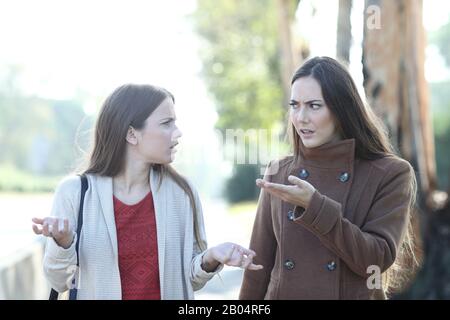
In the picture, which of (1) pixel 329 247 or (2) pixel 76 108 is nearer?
(1) pixel 329 247

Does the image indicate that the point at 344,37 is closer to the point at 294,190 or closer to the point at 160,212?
the point at 160,212

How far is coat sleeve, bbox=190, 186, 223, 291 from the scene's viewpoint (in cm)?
318

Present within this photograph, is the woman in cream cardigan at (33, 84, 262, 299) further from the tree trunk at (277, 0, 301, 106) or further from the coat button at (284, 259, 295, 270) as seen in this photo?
the tree trunk at (277, 0, 301, 106)

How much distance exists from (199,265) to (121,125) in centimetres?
72

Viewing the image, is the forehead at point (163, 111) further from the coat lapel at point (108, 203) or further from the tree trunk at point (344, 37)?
the tree trunk at point (344, 37)

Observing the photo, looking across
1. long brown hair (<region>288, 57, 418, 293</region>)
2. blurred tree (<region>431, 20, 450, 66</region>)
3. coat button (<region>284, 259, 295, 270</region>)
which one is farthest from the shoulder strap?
blurred tree (<region>431, 20, 450, 66</region>)

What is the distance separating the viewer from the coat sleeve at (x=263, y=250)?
11.0 ft

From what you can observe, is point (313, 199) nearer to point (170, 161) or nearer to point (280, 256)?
point (280, 256)

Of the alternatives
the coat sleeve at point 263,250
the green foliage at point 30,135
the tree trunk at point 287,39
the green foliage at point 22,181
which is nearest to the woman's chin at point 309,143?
the coat sleeve at point 263,250

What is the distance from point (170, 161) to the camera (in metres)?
3.28

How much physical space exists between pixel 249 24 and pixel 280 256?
21812 millimetres

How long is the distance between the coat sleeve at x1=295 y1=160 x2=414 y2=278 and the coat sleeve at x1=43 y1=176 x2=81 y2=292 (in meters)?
0.97

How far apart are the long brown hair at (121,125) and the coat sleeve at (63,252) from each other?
170mm
